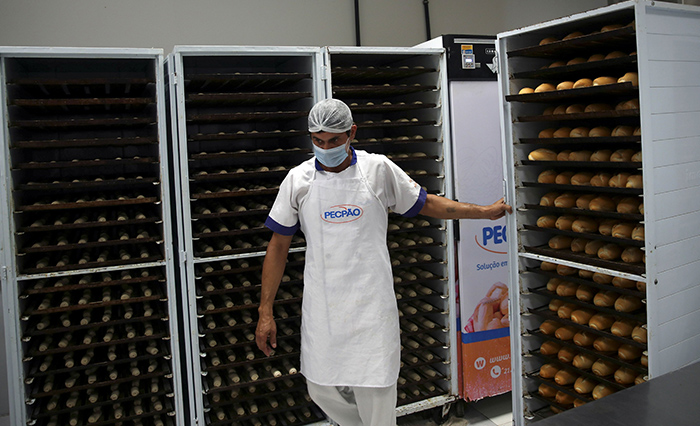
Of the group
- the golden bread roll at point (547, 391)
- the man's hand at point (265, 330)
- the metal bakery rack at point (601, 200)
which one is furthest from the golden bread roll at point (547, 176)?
the man's hand at point (265, 330)

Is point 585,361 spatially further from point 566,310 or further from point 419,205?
point 419,205

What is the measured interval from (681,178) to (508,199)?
696 mm

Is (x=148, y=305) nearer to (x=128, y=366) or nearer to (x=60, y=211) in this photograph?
(x=128, y=366)

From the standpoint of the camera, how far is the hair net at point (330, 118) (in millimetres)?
2348

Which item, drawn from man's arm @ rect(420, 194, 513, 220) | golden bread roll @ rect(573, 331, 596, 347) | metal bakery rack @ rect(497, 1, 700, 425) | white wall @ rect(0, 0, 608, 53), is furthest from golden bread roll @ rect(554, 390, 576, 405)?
white wall @ rect(0, 0, 608, 53)

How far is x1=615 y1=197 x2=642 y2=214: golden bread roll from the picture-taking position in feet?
7.59

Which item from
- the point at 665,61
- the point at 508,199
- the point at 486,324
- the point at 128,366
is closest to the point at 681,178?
the point at 665,61

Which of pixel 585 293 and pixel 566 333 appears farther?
pixel 566 333

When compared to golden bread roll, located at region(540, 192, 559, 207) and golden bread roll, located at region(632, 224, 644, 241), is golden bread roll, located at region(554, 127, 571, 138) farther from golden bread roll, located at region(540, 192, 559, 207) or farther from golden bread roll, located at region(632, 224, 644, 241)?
golden bread roll, located at region(632, 224, 644, 241)

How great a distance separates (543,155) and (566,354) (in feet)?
2.94

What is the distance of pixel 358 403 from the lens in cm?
253

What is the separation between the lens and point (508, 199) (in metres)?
2.69

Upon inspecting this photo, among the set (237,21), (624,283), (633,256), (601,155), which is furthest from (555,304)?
(237,21)

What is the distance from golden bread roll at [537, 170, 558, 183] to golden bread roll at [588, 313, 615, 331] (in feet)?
2.00
